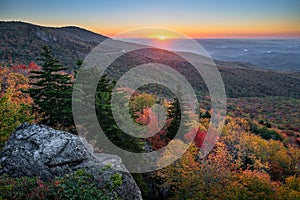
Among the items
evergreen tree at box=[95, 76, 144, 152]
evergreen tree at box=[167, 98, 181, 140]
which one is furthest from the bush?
evergreen tree at box=[167, 98, 181, 140]

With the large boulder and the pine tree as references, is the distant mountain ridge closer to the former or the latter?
the pine tree

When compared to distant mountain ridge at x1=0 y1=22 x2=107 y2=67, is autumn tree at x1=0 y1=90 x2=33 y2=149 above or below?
below

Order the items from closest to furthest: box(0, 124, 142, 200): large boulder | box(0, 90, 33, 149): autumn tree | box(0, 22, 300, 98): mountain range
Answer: box(0, 124, 142, 200): large boulder, box(0, 90, 33, 149): autumn tree, box(0, 22, 300, 98): mountain range

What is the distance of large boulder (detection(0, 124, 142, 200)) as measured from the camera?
41.0ft

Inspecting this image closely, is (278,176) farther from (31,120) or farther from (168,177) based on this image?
(31,120)

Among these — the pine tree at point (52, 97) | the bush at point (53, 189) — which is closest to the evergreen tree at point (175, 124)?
the pine tree at point (52, 97)

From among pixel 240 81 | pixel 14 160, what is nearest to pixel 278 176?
pixel 14 160

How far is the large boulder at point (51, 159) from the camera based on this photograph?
1248 cm

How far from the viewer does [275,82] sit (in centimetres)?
18012

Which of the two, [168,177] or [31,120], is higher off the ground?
[31,120]

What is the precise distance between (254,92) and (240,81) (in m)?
17.7

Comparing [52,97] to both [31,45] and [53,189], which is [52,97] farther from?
[31,45]

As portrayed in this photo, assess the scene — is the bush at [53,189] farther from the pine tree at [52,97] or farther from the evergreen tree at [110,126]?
the pine tree at [52,97]

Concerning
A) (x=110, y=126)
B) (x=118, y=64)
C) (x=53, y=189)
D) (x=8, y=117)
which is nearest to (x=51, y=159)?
(x=53, y=189)
